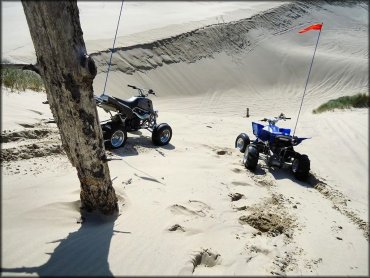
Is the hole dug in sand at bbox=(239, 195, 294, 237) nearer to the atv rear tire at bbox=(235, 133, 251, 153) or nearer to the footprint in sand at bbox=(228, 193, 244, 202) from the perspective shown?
the footprint in sand at bbox=(228, 193, 244, 202)

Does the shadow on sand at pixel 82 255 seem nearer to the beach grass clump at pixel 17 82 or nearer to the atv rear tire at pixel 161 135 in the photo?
the atv rear tire at pixel 161 135

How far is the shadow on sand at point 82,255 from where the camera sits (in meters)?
3.04

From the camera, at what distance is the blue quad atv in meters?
6.86

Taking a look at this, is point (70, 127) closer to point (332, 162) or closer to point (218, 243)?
point (218, 243)

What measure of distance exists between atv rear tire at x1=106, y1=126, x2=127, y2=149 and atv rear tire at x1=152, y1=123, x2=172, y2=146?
77 cm

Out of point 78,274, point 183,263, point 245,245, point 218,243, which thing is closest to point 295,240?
point 245,245

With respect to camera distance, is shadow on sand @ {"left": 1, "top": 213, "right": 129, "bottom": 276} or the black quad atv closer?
shadow on sand @ {"left": 1, "top": 213, "right": 129, "bottom": 276}

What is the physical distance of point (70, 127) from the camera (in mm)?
3559

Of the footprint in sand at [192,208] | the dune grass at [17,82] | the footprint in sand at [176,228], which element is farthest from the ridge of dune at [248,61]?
the footprint in sand at [176,228]

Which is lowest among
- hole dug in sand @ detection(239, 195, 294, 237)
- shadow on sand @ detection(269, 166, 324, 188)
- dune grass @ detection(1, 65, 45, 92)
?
shadow on sand @ detection(269, 166, 324, 188)

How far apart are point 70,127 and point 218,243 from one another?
6.43 feet

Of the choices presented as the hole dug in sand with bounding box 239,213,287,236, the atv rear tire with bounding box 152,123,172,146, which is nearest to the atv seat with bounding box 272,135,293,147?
the atv rear tire with bounding box 152,123,172,146

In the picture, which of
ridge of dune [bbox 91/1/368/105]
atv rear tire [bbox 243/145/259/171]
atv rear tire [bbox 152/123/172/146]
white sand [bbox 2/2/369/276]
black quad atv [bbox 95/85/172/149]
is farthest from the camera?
ridge of dune [bbox 91/1/368/105]

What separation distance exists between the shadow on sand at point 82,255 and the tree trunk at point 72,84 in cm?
36
